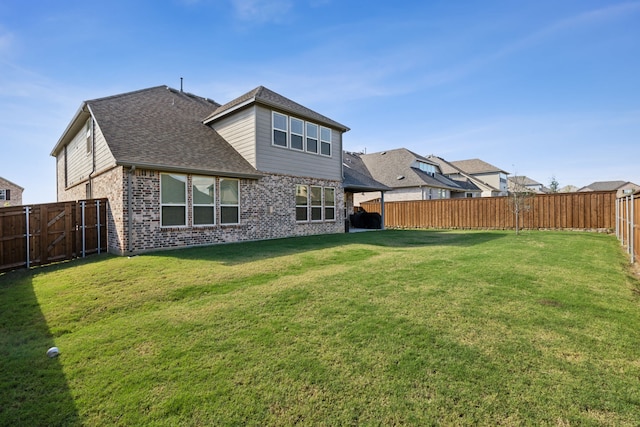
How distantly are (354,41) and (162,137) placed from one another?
27.5 ft

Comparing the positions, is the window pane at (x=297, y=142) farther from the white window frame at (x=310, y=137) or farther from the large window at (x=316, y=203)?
the large window at (x=316, y=203)

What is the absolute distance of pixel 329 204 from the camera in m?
15.8

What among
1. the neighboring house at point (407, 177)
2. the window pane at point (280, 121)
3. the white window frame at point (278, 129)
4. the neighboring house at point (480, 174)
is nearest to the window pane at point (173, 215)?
the white window frame at point (278, 129)

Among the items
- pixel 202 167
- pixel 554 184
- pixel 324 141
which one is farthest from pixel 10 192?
pixel 554 184

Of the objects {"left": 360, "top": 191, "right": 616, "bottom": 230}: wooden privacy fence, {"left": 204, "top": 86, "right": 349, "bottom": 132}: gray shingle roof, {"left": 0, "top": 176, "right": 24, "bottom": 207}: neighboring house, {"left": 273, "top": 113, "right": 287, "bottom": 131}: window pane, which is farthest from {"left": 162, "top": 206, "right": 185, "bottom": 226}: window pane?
{"left": 0, "top": 176, "right": 24, "bottom": 207}: neighboring house

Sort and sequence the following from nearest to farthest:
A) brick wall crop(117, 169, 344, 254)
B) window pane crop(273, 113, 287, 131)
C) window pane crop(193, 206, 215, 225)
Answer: brick wall crop(117, 169, 344, 254)
window pane crop(193, 206, 215, 225)
window pane crop(273, 113, 287, 131)

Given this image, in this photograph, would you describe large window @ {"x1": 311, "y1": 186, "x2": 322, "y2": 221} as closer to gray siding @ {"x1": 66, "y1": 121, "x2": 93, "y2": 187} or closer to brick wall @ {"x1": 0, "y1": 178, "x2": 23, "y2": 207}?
gray siding @ {"x1": 66, "y1": 121, "x2": 93, "y2": 187}

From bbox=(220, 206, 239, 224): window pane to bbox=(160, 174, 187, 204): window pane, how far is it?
1.52 m

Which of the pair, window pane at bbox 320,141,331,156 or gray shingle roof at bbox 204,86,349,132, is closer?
gray shingle roof at bbox 204,86,349,132

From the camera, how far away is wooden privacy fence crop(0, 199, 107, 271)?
830 cm

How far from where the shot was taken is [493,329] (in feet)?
12.9

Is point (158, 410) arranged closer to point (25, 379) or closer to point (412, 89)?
point (25, 379)

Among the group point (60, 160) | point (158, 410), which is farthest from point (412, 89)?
point (60, 160)

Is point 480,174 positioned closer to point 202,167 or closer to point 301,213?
point 301,213
